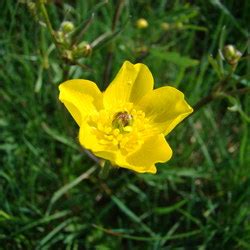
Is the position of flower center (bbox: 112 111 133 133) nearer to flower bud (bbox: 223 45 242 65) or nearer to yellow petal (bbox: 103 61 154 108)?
yellow petal (bbox: 103 61 154 108)

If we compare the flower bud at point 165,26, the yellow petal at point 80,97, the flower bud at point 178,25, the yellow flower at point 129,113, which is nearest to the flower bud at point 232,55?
the yellow flower at point 129,113

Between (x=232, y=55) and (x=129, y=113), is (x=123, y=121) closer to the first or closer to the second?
(x=129, y=113)

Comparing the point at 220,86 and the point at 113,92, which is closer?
the point at 113,92

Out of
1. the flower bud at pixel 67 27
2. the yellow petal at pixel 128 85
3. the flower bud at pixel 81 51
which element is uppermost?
the flower bud at pixel 67 27

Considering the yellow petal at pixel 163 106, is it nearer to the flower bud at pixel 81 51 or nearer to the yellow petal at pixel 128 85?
the yellow petal at pixel 128 85

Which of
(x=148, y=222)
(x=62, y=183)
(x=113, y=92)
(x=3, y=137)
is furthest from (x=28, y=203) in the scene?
(x=113, y=92)

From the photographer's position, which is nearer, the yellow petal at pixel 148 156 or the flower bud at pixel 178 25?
the yellow petal at pixel 148 156

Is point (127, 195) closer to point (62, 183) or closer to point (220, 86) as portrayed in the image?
point (62, 183)
